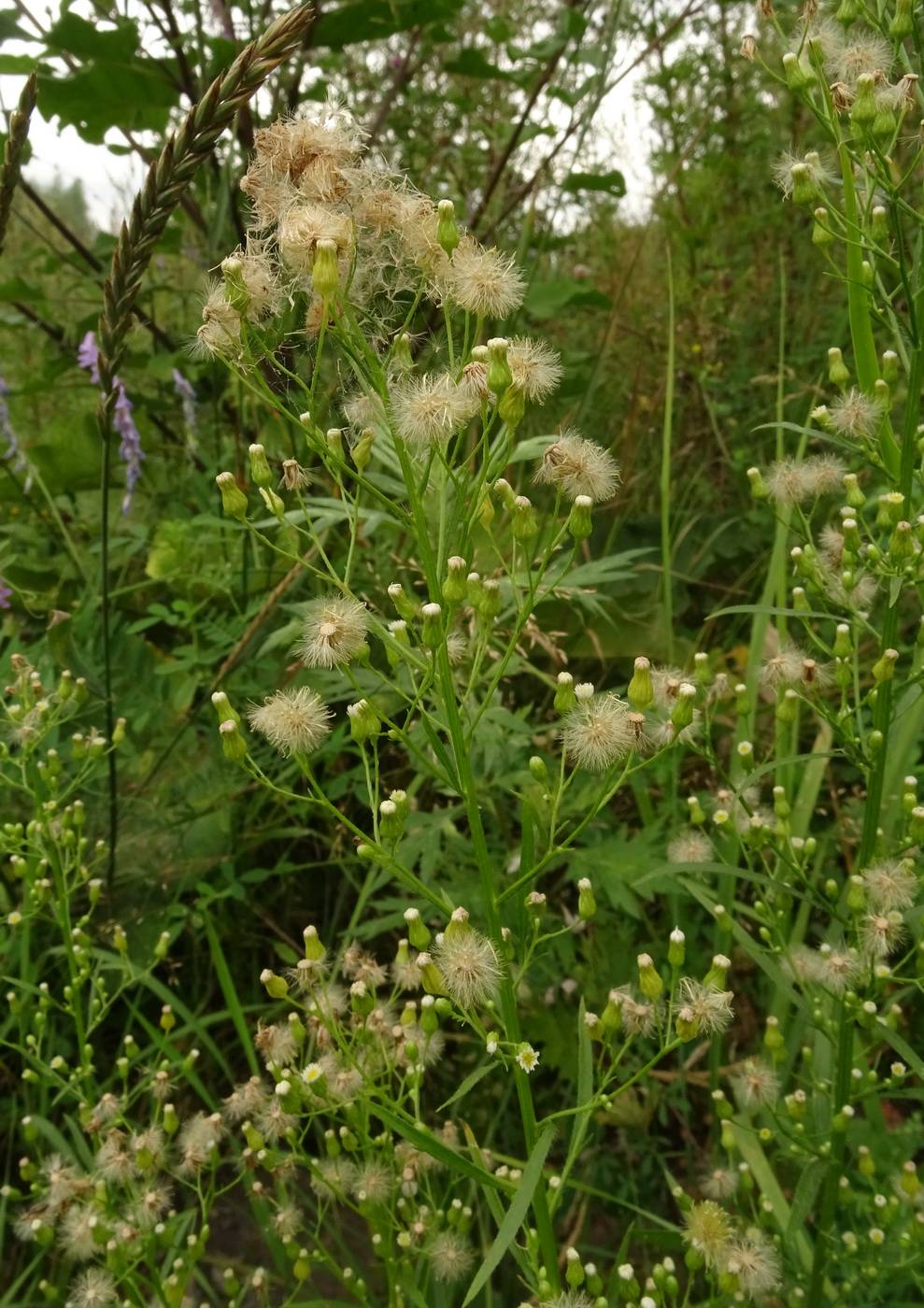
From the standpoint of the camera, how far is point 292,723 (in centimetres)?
114

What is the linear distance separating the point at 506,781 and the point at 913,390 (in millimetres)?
1111

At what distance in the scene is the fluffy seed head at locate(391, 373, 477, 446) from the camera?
104 centimetres

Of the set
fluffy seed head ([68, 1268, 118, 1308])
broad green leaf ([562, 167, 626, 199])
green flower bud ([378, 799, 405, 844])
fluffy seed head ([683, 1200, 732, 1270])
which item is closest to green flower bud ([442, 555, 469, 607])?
green flower bud ([378, 799, 405, 844])

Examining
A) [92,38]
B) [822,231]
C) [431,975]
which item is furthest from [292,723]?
[92,38]

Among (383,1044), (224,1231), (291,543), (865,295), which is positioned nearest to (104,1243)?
(383,1044)

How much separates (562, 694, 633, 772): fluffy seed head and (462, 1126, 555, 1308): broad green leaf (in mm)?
404

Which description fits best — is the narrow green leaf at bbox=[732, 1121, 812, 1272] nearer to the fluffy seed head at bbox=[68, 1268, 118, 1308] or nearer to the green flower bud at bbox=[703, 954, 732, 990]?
the green flower bud at bbox=[703, 954, 732, 990]

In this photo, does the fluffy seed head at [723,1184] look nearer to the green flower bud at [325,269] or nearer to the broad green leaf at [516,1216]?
the broad green leaf at [516,1216]

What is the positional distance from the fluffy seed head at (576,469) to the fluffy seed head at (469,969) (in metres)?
0.53

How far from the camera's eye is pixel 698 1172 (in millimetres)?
2129

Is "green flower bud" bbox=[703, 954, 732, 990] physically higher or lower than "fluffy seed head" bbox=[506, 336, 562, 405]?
lower

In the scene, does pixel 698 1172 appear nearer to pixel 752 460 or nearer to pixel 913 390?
pixel 913 390

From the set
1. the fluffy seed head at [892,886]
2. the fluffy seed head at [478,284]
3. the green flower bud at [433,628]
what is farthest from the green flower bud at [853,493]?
the green flower bud at [433,628]

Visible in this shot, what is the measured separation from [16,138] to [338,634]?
0.98 meters
